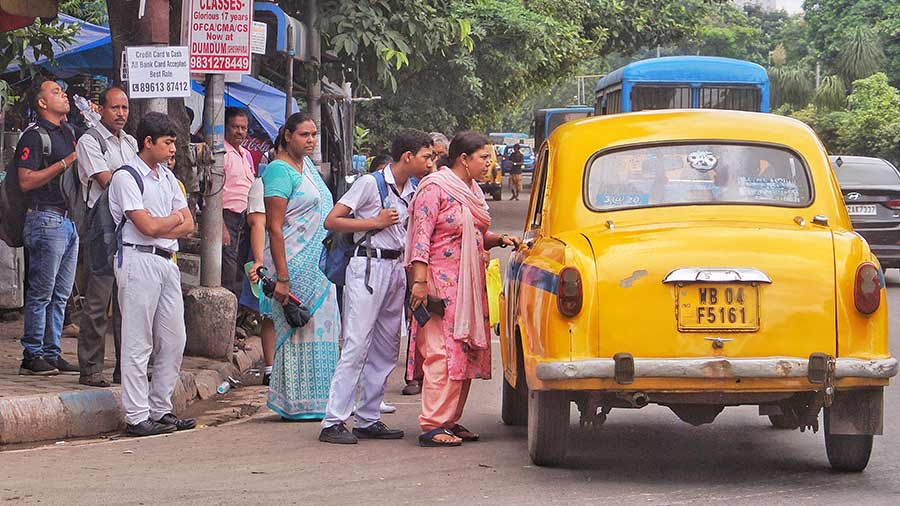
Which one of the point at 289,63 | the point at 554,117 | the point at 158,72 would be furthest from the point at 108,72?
the point at 554,117

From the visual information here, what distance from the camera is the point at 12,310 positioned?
1342 centimetres

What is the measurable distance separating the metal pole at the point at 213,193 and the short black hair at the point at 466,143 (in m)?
3.69

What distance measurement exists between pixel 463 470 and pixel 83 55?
10.9 metres

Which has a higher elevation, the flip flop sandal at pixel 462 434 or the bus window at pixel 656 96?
the bus window at pixel 656 96

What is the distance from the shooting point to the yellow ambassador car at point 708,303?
6.37 m

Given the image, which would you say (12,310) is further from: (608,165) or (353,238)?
(608,165)

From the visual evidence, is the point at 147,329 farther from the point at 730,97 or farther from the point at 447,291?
the point at 730,97

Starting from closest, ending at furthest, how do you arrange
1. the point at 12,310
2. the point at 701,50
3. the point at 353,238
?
1. the point at 353,238
2. the point at 12,310
3. the point at 701,50

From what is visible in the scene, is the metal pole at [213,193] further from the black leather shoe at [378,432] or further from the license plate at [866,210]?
the license plate at [866,210]

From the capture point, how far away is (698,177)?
7242 millimetres

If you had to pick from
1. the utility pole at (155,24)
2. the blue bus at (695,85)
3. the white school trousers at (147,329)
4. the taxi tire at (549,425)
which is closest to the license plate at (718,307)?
the taxi tire at (549,425)

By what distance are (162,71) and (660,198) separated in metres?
4.21

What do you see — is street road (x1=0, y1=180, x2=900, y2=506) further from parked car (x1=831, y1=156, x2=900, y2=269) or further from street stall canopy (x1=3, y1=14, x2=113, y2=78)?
parked car (x1=831, y1=156, x2=900, y2=269)

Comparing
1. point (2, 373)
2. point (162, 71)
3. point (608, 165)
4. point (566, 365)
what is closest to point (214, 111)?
point (162, 71)
